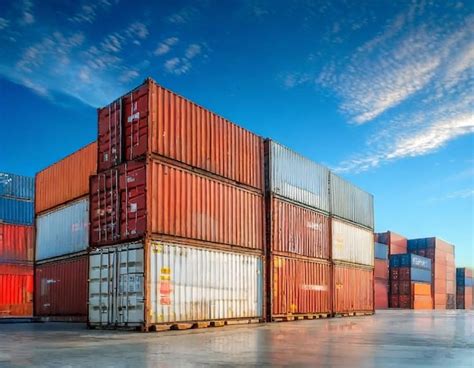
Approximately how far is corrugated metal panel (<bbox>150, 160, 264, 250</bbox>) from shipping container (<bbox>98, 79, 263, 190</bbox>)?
636mm

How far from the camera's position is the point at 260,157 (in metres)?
25.1

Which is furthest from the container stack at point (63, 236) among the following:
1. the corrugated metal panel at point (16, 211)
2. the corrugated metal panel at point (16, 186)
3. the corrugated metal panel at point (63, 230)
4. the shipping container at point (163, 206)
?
the corrugated metal panel at point (16, 186)

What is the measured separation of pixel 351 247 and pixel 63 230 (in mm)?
18393

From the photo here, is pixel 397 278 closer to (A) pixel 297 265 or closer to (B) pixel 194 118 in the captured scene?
(A) pixel 297 265

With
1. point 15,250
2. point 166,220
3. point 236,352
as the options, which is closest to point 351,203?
point 166,220

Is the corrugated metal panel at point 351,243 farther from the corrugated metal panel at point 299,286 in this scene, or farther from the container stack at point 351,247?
the corrugated metal panel at point 299,286

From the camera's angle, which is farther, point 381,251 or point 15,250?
point 381,251

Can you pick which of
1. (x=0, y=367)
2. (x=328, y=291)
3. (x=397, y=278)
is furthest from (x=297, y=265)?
(x=397, y=278)

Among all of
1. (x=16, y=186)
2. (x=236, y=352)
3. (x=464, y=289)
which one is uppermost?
(x=16, y=186)

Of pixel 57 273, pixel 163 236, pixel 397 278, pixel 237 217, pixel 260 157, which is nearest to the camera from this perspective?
pixel 163 236

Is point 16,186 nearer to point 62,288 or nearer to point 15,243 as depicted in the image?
point 15,243

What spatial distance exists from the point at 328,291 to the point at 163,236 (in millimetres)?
14853

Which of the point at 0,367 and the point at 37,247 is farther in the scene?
the point at 37,247

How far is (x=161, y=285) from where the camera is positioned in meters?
18.1
